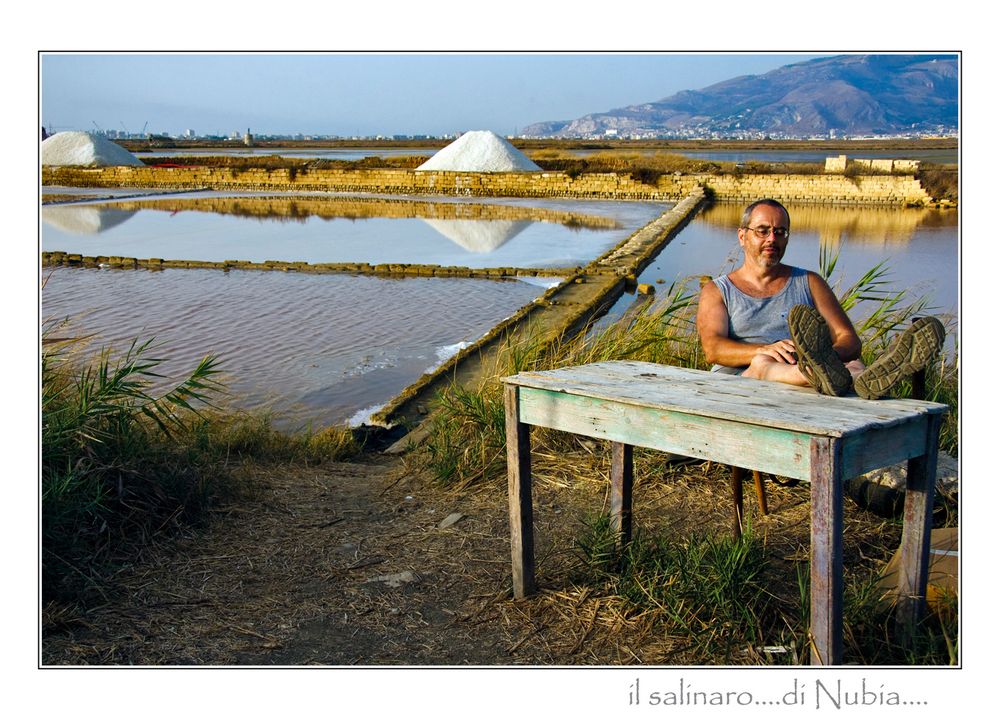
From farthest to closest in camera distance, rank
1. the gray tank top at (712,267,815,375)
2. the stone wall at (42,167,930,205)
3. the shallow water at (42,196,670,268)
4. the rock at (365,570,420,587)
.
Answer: the stone wall at (42,167,930,205) → the shallow water at (42,196,670,268) → the gray tank top at (712,267,815,375) → the rock at (365,570,420,587)

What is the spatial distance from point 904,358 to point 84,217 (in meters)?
22.7

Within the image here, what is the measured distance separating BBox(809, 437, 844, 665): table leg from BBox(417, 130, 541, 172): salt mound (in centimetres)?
3238

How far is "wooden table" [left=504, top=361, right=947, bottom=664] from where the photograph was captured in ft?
7.29

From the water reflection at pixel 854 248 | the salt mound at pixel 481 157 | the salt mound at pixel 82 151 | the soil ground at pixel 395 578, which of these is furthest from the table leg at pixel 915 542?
the salt mound at pixel 82 151

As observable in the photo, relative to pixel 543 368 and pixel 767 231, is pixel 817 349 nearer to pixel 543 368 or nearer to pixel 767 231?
pixel 767 231

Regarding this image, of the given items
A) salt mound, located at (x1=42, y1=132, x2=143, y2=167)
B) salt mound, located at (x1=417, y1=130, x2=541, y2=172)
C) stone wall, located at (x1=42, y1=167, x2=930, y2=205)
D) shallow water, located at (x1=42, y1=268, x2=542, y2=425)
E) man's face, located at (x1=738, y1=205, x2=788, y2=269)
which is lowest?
shallow water, located at (x1=42, y1=268, x2=542, y2=425)

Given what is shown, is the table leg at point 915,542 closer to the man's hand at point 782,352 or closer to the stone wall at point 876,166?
the man's hand at point 782,352

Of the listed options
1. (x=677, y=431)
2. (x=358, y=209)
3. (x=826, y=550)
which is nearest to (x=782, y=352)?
(x=677, y=431)

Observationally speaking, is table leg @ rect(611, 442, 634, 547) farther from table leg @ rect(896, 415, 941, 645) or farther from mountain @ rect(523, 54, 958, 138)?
mountain @ rect(523, 54, 958, 138)

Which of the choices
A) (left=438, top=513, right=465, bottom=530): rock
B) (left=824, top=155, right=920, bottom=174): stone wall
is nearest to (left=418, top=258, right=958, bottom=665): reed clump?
(left=438, top=513, right=465, bottom=530): rock

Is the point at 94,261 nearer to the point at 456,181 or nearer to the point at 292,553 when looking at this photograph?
the point at 292,553

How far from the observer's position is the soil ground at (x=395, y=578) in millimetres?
2773

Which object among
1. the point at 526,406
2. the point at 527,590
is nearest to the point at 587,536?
the point at 527,590

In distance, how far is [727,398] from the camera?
100 inches
